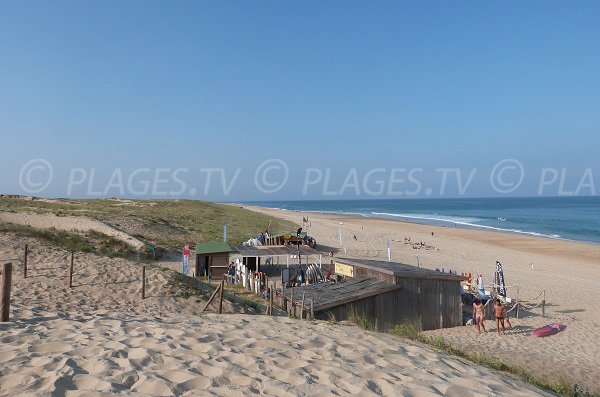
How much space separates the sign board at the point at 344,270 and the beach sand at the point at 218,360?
24.2ft

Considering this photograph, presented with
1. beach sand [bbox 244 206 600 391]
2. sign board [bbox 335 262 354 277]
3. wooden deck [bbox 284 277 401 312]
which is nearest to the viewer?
beach sand [bbox 244 206 600 391]

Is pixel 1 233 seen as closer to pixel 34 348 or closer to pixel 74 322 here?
pixel 74 322

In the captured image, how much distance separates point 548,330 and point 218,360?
44.1ft

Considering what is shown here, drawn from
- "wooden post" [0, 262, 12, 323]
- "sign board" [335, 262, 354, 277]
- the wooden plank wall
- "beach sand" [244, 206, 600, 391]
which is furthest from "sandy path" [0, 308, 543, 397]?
"sign board" [335, 262, 354, 277]

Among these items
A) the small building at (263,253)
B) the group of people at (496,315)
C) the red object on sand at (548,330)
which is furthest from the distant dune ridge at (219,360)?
the small building at (263,253)

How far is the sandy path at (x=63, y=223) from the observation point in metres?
26.5

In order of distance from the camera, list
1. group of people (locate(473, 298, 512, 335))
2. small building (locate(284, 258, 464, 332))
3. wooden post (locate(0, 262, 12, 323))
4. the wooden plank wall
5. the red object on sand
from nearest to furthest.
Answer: wooden post (locate(0, 262, 12, 323)) < small building (locate(284, 258, 464, 332)) < the wooden plank wall < group of people (locate(473, 298, 512, 335)) < the red object on sand

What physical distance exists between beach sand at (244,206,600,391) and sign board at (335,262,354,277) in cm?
365

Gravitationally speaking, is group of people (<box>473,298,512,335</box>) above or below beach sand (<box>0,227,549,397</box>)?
below

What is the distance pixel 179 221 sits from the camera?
43.7 metres

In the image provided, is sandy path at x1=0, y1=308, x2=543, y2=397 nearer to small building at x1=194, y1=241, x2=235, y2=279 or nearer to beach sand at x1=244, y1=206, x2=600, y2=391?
beach sand at x1=244, y1=206, x2=600, y2=391

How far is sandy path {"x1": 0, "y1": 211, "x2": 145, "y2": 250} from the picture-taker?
2653cm

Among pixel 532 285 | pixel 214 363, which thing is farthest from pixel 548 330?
pixel 214 363

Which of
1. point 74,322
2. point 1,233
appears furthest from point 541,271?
point 1,233
